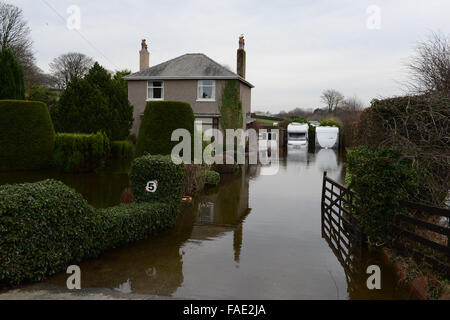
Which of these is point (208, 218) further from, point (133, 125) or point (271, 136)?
point (271, 136)

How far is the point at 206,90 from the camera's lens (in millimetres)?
27094

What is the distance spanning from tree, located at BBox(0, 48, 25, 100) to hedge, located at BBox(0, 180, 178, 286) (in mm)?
15483

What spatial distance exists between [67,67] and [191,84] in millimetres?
26079

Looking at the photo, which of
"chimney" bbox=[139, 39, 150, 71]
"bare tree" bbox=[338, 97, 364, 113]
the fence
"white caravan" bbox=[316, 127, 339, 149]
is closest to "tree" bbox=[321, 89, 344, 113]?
"bare tree" bbox=[338, 97, 364, 113]

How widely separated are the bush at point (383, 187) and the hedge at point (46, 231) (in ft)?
15.6

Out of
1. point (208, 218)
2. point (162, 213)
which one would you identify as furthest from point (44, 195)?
point (208, 218)

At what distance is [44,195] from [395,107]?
698cm

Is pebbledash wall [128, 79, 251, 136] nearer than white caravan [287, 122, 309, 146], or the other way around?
pebbledash wall [128, 79, 251, 136]

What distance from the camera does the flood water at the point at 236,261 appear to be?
5562 mm

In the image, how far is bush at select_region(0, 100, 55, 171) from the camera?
54.5 ft

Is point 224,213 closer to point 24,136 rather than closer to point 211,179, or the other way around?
point 211,179

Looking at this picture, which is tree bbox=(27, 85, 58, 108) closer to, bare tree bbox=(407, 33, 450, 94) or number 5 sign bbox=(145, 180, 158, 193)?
number 5 sign bbox=(145, 180, 158, 193)

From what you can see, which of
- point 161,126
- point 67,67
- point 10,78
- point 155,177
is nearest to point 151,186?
point 155,177

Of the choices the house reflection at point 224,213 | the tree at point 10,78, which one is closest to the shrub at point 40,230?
the house reflection at point 224,213
